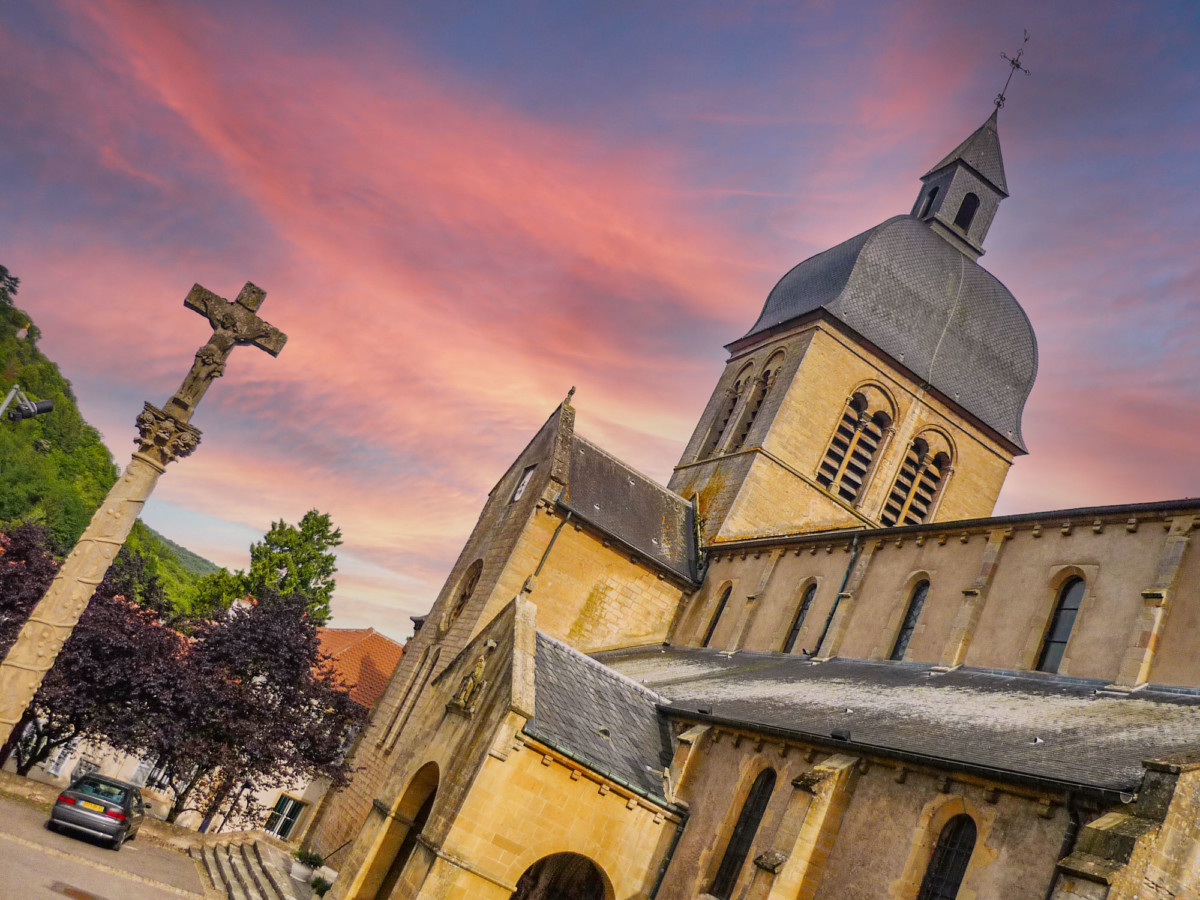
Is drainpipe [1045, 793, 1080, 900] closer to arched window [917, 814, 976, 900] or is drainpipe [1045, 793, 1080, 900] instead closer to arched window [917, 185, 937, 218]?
arched window [917, 814, 976, 900]

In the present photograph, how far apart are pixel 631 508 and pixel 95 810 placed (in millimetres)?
15495

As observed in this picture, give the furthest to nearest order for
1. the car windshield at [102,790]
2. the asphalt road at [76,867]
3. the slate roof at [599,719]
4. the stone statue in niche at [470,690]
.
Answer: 1. the car windshield at [102,790]
2. the stone statue in niche at [470,690]
3. the slate roof at [599,719]
4. the asphalt road at [76,867]

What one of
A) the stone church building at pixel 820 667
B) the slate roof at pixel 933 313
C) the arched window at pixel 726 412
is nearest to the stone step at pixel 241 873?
the stone church building at pixel 820 667

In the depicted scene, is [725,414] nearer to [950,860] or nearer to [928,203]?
[928,203]

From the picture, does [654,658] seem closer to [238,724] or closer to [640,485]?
[640,485]

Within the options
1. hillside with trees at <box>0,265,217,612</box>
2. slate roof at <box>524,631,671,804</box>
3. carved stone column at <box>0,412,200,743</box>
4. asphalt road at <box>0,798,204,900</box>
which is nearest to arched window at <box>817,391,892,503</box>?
slate roof at <box>524,631,671,804</box>

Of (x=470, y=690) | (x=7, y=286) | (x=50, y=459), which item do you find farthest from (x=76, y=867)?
(x=7, y=286)

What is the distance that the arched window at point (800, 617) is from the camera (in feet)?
72.4

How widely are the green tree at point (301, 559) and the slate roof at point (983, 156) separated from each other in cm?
3194

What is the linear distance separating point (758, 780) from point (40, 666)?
9.59 metres

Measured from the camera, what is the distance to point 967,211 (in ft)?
118

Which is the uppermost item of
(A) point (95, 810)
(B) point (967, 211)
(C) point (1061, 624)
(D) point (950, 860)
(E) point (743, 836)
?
(B) point (967, 211)

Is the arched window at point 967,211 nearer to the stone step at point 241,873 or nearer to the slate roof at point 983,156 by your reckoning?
the slate roof at point 983,156

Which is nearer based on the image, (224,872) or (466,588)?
(224,872)
